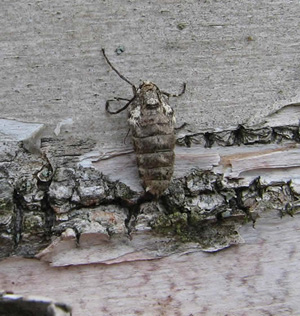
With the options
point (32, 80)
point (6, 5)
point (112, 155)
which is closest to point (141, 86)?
point (112, 155)

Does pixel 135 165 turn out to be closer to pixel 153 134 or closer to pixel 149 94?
pixel 153 134

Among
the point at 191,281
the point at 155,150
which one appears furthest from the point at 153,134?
the point at 191,281

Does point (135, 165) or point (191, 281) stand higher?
point (135, 165)

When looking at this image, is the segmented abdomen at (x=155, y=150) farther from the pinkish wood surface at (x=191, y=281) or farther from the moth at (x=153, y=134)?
the pinkish wood surface at (x=191, y=281)

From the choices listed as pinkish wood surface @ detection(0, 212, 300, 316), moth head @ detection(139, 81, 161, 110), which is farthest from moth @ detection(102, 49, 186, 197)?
pinkish wood surface @ detection(0, 212, 300, 316)

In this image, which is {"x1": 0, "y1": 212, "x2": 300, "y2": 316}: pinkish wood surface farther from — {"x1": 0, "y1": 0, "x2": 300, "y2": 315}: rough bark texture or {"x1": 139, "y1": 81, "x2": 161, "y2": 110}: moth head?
{"x1": 139, "y1": 81, "x2": 161, "y2": 110}: moth head

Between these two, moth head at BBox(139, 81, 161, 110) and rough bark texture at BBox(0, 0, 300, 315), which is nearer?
rough bark texture at BBox(0, 0, 300, 315)

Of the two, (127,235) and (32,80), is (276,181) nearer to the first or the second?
(127,235)
